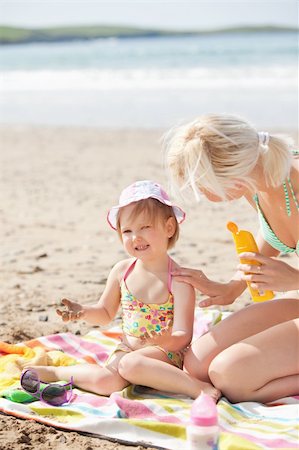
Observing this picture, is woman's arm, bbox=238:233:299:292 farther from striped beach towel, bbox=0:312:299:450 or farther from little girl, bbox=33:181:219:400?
striped beach towel, bbox=0:312:299:450

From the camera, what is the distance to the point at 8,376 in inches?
142

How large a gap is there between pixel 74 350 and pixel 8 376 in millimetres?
543

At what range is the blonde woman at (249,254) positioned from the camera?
319 centimetres

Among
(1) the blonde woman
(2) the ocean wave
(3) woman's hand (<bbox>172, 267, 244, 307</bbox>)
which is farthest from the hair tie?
(2) the ocean wave

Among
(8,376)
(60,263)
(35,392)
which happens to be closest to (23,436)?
(35,392)

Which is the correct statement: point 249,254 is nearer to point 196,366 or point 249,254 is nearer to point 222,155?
point 222,155

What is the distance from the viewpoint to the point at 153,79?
70.6 ft

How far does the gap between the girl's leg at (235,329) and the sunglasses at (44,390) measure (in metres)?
0.60

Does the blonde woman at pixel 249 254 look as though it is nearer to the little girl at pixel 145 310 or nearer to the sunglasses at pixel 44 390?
the little girl at pixel 145 310

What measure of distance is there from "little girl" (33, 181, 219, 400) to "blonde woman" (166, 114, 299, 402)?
11cm

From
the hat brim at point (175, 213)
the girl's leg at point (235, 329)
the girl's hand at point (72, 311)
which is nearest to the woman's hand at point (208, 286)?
the girl's leg at point (235, 329)

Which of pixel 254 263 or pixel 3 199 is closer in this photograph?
pixel 254 263

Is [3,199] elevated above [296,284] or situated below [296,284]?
below

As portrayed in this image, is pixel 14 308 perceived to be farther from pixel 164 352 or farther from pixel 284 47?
pixel 284 47
